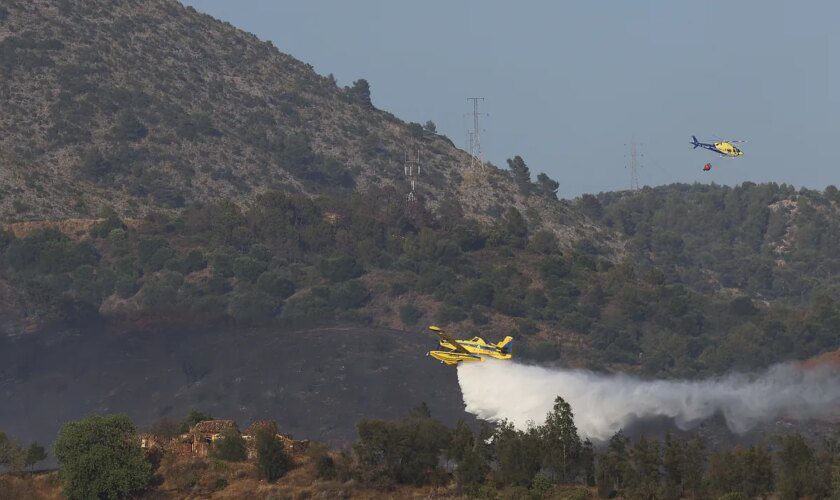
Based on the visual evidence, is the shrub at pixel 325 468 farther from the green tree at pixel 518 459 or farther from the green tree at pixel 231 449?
the green tree at pixel 518 459

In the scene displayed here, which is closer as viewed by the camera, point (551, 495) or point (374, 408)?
point (551, 495)

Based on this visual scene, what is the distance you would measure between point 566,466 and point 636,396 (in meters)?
35.8

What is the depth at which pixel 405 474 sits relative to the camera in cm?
12112

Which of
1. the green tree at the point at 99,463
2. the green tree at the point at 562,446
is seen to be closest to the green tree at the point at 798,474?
the green tree at the point at 562,446

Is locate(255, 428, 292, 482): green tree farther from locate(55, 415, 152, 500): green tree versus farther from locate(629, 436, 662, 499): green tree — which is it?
locate(629, 436, 662, 499): green tree

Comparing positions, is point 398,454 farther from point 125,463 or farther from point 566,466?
point 125,463

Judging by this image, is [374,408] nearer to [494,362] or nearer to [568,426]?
[494,362]

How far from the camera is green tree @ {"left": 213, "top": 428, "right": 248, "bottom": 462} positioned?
127 metres

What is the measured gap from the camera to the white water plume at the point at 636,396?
148m

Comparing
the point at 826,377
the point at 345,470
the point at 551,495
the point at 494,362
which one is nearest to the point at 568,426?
the point at 551,495

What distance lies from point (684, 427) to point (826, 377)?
2513 cm

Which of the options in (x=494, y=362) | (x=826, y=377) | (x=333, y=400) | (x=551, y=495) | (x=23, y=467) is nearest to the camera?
(x=551, y=495)

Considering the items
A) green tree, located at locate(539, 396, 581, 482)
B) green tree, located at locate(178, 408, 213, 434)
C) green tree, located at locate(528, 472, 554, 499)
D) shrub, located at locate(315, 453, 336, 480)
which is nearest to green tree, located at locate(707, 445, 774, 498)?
green tree, located at locate(539, 396, 581, 482)

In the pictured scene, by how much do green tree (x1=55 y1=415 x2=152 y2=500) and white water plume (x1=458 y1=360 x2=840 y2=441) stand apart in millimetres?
35346
